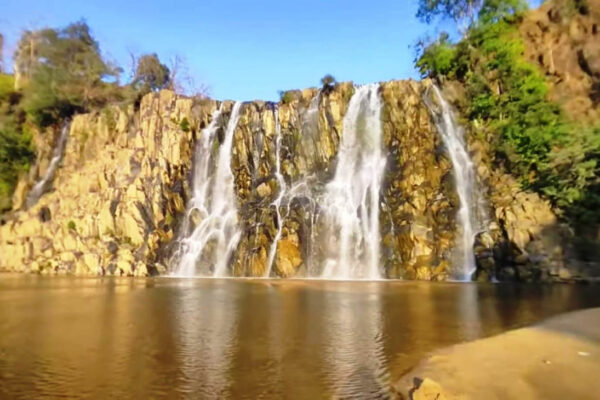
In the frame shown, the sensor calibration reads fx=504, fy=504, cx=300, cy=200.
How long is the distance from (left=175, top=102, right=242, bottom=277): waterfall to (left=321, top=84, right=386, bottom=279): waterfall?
21.5ft

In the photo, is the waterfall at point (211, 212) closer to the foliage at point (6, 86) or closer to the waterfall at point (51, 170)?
the waterfall at point (51, 170)

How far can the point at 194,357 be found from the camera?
9.66 metres

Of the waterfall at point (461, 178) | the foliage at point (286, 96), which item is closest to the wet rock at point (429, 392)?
the waterfall at point (461, 178)

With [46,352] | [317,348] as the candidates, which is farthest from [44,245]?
[317,348]

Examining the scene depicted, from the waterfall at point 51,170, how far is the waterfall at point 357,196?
2494 cm

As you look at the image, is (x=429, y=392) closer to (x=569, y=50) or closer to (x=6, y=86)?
(x=569, y=50)

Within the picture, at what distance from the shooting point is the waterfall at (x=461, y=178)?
27.4m

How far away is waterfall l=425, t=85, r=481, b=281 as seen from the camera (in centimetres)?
2742

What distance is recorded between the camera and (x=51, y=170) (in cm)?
4356

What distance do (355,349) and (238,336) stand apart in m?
2.85

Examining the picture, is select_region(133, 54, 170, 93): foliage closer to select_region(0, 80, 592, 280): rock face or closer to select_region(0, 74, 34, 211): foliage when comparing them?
select_region(0, 80, 592, 280): rock face

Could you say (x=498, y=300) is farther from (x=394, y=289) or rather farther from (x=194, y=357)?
(x=194, y=357)

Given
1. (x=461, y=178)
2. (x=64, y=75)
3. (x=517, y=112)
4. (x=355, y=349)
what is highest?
(x=64, y=75)

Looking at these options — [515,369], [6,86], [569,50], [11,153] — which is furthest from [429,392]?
[6,86]
